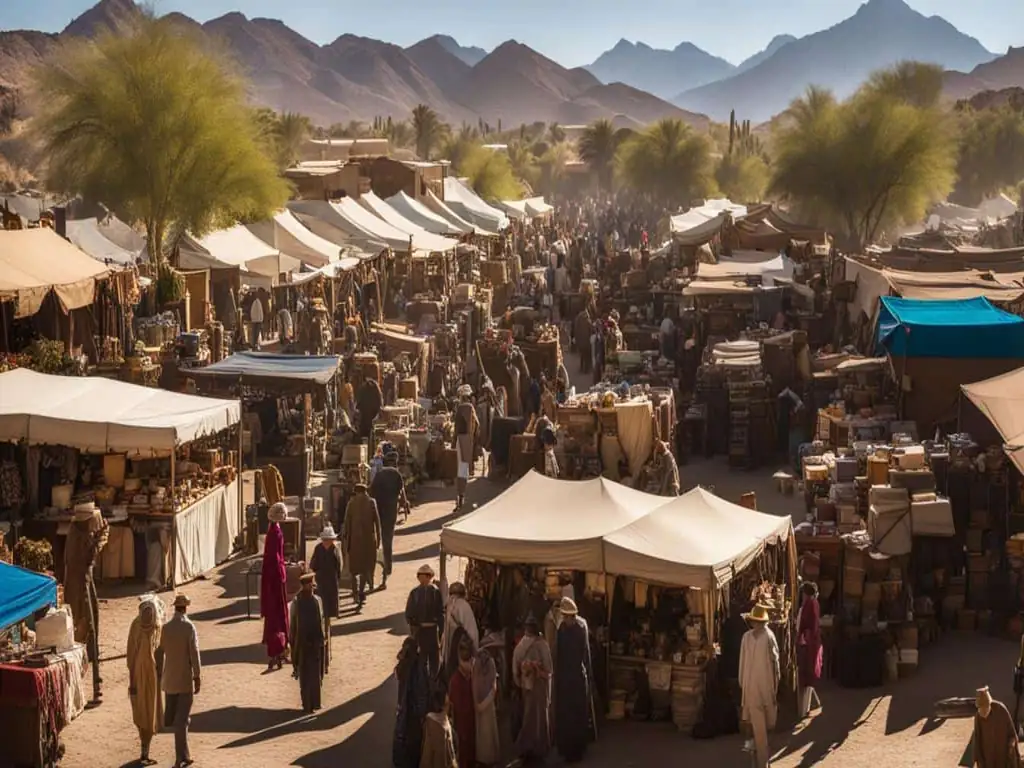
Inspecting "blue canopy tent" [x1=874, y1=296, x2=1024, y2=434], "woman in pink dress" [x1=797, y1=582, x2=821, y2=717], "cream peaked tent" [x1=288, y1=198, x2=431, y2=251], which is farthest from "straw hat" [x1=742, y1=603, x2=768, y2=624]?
"cream peaked tent" [x1=288, y1=198, x2=431, y2=251]

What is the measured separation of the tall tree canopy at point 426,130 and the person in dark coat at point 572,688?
3496 inches

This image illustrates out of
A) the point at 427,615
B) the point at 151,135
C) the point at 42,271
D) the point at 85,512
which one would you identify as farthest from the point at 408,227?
the point at 427,615

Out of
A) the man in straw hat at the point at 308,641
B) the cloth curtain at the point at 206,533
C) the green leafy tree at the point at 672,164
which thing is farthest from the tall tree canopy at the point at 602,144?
the man in straw hat at the point at 308,641

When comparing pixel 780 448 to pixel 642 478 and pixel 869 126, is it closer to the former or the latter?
pixel 642 478

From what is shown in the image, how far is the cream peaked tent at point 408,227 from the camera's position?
34875 mm

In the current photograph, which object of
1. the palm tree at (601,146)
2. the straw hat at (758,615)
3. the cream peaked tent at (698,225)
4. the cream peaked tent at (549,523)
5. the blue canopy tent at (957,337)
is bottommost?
the straw hat at (758,615)

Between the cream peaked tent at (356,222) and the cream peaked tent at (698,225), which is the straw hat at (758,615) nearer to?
the cream peaked tent at (356,222)

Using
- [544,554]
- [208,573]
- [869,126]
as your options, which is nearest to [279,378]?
[208,573]

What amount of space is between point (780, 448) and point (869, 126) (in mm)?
33624

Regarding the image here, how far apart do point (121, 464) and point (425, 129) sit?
87464 mm

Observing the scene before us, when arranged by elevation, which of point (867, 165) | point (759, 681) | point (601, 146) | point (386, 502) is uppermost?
point (601, 146)

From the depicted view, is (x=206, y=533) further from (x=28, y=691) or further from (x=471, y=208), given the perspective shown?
(x=471, y=208)

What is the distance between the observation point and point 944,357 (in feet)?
52.1

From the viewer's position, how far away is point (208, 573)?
1348cm
